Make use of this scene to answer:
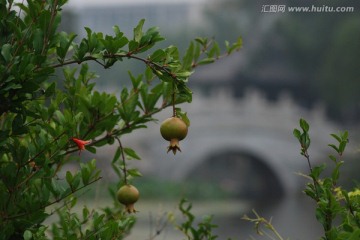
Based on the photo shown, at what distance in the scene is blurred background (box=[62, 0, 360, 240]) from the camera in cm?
2558

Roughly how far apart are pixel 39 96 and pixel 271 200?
1168 inches

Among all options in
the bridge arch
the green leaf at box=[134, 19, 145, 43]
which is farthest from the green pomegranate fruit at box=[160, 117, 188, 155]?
the bridge arch

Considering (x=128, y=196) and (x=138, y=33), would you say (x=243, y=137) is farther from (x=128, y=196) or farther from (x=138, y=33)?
(x=138, y=33)

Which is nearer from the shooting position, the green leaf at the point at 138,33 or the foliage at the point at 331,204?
the foliage at the point at 331,204

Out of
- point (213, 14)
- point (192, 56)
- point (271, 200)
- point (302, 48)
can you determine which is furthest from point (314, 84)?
point (192, 56)

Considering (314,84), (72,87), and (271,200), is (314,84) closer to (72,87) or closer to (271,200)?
(271,200)

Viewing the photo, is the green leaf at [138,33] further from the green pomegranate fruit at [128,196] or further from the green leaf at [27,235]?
the green leaf at [27,235]

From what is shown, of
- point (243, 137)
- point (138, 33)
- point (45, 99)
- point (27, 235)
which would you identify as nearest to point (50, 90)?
point (45, 99)

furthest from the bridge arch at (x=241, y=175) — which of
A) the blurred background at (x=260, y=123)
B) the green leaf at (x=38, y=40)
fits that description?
the green leaf at (x=38, y=40)

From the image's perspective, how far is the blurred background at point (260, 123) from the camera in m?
25.6

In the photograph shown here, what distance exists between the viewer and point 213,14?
46938mm

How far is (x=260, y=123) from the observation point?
2752 cm

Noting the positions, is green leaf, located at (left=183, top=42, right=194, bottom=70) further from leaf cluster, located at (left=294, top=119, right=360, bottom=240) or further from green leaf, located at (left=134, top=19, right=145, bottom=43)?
leaf cluster, located at (left=294, top=119, right=360, bottom=240)

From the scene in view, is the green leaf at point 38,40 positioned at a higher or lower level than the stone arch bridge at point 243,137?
higher
